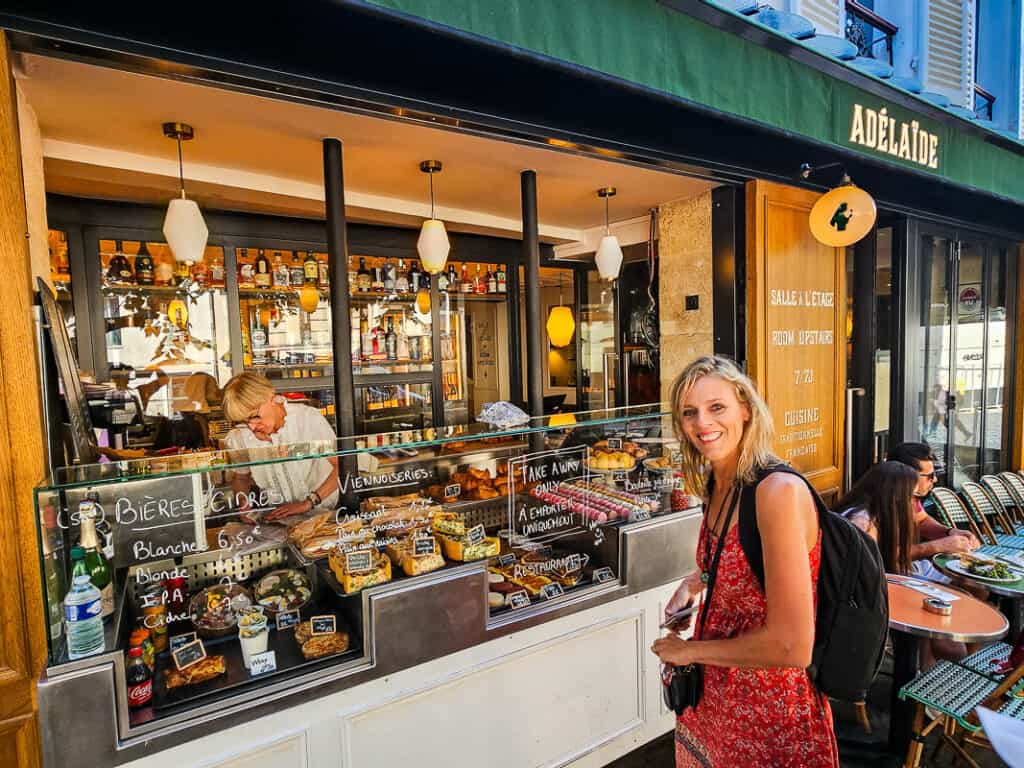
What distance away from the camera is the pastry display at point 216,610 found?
1931mm

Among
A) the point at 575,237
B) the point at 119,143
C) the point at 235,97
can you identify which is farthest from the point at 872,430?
the point at 119,143

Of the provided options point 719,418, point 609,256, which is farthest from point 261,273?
point 719,418

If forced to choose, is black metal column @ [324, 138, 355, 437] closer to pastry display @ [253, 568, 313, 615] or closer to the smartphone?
pastry display @ [253, 568, 313, 615]

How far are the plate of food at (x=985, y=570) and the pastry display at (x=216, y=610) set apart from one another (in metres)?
4.01

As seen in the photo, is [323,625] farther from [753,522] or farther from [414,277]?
[414,277]

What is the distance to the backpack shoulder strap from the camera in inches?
55.1

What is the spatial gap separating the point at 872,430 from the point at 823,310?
1.32 metres

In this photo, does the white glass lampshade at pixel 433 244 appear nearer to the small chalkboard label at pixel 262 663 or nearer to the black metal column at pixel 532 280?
the black metal column at pixel 532 280

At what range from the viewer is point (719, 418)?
1.57m

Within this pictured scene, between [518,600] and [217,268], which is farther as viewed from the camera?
[217,268]

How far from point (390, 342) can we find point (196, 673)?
176 inches

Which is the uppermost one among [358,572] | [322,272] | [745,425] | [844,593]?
[322,272]

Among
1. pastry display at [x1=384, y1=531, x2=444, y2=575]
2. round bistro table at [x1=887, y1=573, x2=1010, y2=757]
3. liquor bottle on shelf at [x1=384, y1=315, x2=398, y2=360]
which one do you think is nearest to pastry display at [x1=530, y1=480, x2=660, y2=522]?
pastry display at [x1=384, y1=531, x2=444, y2=575]

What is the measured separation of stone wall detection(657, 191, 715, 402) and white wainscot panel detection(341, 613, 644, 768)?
7.18ft
